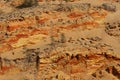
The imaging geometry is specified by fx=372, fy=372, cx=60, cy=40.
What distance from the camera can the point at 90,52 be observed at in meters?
13.9

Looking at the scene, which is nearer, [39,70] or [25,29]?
[39,70]

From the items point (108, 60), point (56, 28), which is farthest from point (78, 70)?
point (56, 28)

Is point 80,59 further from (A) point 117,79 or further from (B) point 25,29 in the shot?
(B) point 25,29

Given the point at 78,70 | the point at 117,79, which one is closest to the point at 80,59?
the point at 78,70

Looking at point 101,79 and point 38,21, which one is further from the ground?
point 38,21

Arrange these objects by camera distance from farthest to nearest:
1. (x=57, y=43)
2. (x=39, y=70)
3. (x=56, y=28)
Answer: (x=56, y=28), (x=57, y=43), (x=39, y=70)

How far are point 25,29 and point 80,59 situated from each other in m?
3.37

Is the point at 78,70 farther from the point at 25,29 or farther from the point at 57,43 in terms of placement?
the point at 25,29

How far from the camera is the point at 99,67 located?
1384cm

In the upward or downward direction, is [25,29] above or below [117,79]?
above

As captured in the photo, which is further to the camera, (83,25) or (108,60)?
(83,25)

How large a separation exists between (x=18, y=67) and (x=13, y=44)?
1.96m

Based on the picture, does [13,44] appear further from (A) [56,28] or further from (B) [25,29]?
(A) [56,28]

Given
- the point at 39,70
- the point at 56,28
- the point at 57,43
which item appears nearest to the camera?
the point at 39,70
